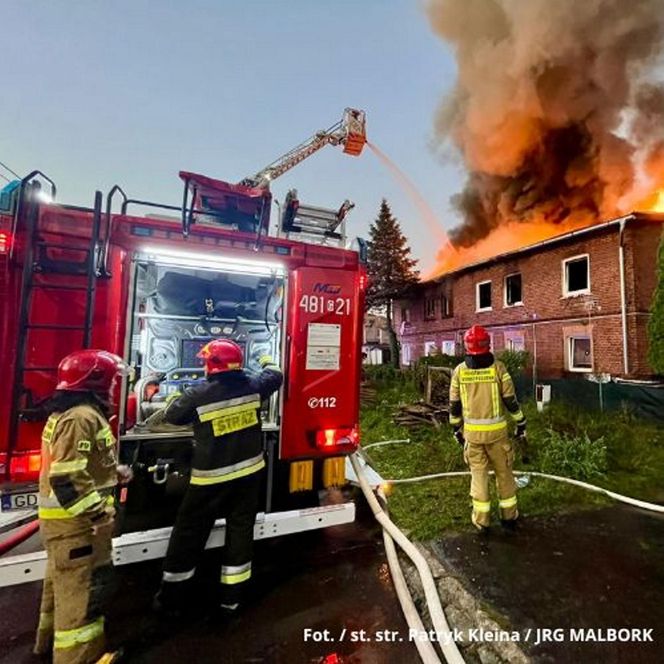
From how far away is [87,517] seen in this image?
2141mm

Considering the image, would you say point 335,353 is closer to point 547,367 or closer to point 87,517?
point 87,517

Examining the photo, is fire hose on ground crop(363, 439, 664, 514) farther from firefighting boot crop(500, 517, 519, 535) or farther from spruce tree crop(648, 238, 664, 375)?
spruce tree crop(648, 238, 664, 375)

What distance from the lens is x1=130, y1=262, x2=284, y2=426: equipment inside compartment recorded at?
15.7ft

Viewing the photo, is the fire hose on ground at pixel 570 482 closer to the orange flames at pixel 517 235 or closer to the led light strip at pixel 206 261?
the led light strip at pixel 206 261

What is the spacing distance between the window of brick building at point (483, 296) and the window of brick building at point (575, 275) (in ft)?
11.9

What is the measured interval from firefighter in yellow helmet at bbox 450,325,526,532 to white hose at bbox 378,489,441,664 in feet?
3.44

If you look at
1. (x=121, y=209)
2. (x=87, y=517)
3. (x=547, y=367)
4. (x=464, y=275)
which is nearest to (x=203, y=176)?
(x=121, y=209)

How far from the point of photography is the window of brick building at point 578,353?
42.9ft

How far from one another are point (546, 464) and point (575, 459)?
44cm

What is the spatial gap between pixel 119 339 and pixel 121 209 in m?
1.06

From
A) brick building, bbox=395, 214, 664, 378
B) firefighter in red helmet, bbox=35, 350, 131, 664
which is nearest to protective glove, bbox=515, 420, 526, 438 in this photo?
firefighter in red helmet, bbox=35, 350, 131, 664

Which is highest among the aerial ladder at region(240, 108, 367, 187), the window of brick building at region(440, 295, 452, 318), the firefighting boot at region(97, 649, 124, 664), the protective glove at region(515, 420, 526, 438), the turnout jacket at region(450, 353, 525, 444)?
the aerial ladder at region(240, 108, 367, 187)

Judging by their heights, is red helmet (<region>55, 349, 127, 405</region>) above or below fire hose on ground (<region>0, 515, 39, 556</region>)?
above

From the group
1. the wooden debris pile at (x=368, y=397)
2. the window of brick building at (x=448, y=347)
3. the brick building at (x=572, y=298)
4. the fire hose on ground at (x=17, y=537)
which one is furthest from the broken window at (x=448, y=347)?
the fire hose on ground at (x=17, y=537)
